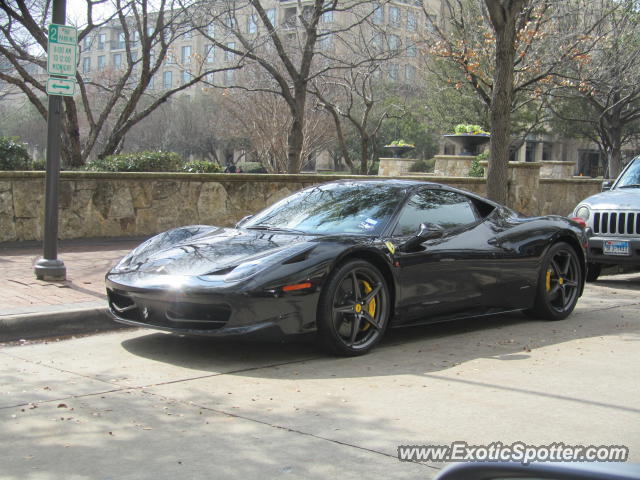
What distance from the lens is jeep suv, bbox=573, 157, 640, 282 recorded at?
1035 centimetres

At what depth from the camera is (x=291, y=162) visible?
19469 millimetres

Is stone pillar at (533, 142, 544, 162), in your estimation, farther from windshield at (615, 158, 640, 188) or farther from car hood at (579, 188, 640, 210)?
car hood at (579, 188, 640, 210)

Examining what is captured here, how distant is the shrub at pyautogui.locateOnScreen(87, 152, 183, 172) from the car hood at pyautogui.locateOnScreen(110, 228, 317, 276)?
8595 millimetres

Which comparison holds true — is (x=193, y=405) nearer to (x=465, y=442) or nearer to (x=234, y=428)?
(x=234, y=428)

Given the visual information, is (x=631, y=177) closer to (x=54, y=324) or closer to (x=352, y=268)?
(x=352, y=268)

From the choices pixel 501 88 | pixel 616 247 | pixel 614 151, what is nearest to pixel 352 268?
pixel 616 247

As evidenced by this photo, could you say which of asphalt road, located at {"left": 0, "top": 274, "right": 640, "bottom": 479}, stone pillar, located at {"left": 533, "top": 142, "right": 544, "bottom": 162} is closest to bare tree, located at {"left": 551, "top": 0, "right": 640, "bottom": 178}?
asphalt road, located at {"left": 0, "top": 274, "right": 640, "bottom": 479}

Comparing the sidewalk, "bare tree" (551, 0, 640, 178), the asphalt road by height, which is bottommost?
the asphalt road

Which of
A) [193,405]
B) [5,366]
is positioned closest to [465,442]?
[193,405]

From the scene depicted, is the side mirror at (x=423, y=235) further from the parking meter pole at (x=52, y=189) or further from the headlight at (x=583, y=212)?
the headlight at (x=583, y=212)

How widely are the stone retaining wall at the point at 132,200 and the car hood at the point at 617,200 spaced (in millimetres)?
5289

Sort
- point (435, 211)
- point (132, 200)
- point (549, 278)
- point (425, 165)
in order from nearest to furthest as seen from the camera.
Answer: point (435, 211), point (549, 278), point (132, 200), point (425, 165)

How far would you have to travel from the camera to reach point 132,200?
1256 centimetres

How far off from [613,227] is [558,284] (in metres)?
3.07
